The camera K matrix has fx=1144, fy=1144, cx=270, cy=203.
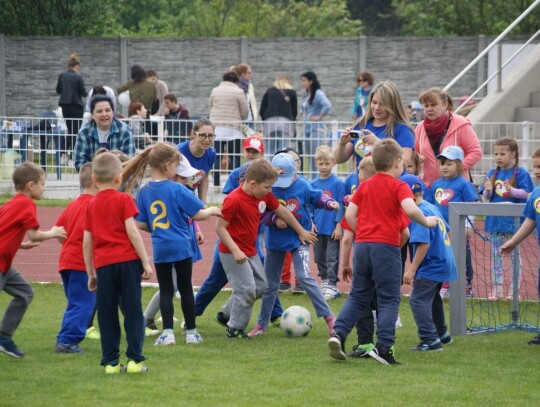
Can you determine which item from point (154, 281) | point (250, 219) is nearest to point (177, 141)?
point (154, 281)

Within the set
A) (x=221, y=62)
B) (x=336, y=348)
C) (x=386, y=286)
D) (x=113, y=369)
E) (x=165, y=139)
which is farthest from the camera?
(x=221, y=62)

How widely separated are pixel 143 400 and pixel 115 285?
1018mm

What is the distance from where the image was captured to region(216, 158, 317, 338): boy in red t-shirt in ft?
31.0

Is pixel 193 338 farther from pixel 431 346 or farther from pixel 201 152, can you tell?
pixel 201 152

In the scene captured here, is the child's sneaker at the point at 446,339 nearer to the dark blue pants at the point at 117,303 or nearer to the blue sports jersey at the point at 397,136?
the blue sports jersey at the point at 397,136

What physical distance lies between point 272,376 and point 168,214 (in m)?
1.72

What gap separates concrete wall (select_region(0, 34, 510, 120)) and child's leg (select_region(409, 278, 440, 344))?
2192cm

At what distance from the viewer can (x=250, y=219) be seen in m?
9.65

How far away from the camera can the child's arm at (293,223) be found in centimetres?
978

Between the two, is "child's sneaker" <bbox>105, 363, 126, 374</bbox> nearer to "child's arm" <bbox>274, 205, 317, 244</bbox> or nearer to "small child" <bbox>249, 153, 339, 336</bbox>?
"small child" <bbox>249, 153, 339, 336</bbox>

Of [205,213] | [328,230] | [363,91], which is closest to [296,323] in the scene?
[205,213]

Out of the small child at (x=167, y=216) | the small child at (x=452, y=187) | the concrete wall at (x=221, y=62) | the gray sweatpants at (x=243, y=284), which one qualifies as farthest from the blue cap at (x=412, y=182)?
the concrete wall at (x=221, y=62)

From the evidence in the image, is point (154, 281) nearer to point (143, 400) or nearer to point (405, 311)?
point (405, 311)

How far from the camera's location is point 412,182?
30.9 ft
